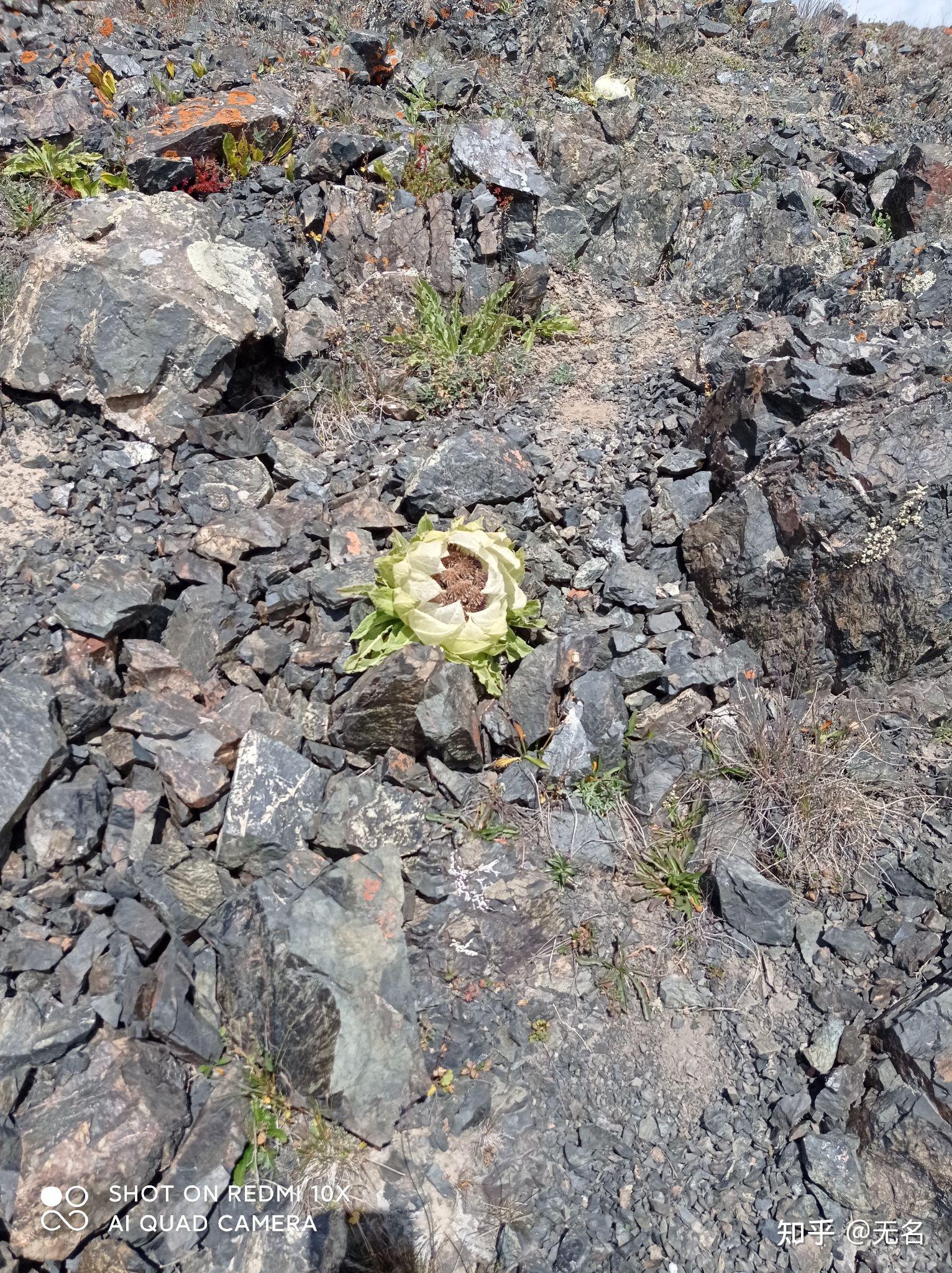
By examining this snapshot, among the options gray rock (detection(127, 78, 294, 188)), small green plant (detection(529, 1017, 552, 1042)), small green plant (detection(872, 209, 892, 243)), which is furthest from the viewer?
small green plant (detection(872, 209, 892, 243))

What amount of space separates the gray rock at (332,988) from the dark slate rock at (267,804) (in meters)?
0.19

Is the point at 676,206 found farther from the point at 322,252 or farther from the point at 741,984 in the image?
the point at 741,984

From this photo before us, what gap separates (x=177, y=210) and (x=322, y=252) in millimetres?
988

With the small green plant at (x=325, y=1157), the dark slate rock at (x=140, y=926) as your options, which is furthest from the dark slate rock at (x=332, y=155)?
the small green plant at (x=325, y=1157)

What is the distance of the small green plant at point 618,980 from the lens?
306 cm

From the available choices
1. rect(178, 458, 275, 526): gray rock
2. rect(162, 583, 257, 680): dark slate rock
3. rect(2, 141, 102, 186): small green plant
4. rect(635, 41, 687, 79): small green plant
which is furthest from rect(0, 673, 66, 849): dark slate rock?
rect(635, 41, 687, 79): small green plant

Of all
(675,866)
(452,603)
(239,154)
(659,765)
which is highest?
(239,154)

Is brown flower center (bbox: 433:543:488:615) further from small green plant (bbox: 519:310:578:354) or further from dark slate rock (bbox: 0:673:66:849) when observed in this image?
small green plant (bbox: 519:310:578:354)

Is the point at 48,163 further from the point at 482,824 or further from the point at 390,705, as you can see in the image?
the point at 482,824

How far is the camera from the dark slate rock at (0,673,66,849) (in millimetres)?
3043

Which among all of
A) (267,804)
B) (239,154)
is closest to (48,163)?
(239,154)

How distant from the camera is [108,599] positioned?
12.2ft

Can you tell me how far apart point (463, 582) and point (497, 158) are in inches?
155

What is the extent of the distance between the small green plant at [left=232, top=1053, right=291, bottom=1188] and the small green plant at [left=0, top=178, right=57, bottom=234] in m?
5.12
